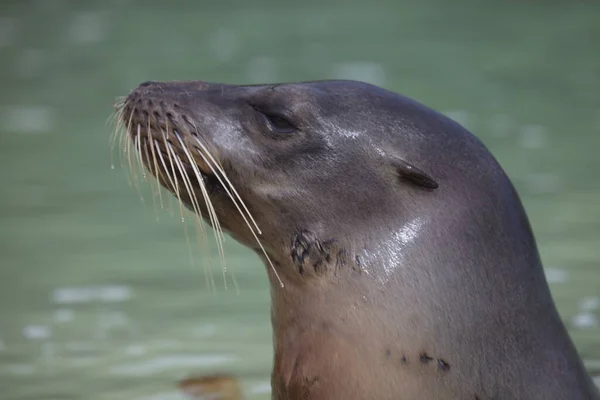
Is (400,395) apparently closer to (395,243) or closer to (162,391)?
(395,243)

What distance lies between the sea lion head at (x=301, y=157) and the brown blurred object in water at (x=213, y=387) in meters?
0.94

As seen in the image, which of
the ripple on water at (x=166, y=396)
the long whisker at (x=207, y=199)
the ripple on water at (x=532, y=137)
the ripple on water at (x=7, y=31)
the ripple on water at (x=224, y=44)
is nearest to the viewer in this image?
the long whisker at (x=207, y=199)

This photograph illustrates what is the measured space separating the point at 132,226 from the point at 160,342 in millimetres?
2313

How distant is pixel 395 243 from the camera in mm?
4203

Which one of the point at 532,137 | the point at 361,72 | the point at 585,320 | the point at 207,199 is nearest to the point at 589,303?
the point at 585,320

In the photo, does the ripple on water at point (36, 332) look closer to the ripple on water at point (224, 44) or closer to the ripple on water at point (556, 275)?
the ripple on water at point (556, 275)

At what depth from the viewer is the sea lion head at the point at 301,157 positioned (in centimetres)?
427

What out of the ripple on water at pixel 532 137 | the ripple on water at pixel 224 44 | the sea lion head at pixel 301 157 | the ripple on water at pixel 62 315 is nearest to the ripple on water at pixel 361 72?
the ripple on water at pixel 224 44

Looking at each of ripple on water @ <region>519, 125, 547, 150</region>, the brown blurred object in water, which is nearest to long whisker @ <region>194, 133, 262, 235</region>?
the brown blurred object in water

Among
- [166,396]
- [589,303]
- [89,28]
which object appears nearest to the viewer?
[166,396]

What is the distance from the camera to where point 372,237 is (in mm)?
4246

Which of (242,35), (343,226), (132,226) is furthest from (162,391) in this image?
Result: (242,35)

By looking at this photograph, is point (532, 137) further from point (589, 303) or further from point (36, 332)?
point (36, 332)

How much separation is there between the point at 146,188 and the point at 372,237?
5455mm
